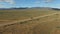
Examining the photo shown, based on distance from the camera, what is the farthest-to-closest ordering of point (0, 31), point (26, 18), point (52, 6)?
point (52, 6), point (26, 18), point (0, 31)

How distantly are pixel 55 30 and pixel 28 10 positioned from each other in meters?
0.23

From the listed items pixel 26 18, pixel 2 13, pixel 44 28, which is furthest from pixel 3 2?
pixel 44 28

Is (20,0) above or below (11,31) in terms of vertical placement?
above

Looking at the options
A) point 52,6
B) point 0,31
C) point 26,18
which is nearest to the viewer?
point 0,31

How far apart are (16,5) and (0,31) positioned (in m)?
0.24

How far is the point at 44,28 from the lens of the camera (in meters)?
0.62

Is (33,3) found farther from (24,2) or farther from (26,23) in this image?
(26,23)

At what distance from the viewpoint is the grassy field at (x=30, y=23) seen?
1.84ft

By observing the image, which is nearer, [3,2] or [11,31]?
[11,31]

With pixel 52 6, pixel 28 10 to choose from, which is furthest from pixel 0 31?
pixel 52 6

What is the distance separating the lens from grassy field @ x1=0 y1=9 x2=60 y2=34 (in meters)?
0.56

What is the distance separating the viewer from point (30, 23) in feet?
2.05

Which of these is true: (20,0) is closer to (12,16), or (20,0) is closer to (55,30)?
(12,16)

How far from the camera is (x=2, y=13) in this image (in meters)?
0.66
